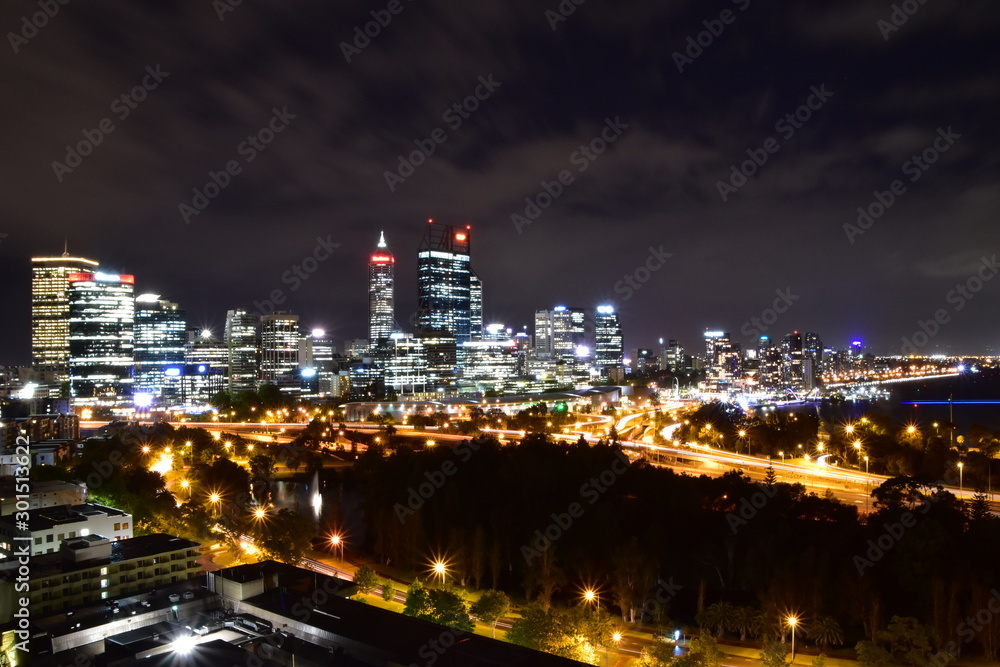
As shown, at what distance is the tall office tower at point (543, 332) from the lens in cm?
7288

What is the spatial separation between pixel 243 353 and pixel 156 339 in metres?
6.52

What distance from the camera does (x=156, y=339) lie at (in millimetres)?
52312

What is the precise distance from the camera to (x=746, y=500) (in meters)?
13.1

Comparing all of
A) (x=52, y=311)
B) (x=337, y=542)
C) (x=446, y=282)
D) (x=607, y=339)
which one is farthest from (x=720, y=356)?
(x=337, y=542)

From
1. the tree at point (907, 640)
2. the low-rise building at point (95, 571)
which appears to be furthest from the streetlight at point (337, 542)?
the tree at point (907, 640)

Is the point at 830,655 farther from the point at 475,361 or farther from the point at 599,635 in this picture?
the point at 475,361

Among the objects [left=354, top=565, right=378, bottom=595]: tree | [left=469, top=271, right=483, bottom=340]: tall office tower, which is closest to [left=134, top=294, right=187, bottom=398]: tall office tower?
[left=469, top=271, right=483, bottom=340]: tall office tower

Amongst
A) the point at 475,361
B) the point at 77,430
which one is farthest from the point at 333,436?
the point at 475,361

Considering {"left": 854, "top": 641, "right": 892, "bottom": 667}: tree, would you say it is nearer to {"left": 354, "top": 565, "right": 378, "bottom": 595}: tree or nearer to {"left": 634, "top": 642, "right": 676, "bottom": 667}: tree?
{"left": 634, "top": 642, "right": 676, "bottom": 667}: tree

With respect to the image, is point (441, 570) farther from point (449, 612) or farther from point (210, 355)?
point (210, 355)

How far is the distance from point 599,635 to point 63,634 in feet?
19.8

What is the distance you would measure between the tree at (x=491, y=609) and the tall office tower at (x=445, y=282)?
142 feet

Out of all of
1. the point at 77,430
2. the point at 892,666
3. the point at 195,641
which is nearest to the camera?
the point at 195,641

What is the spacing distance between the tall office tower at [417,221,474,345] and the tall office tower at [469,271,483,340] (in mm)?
3288
